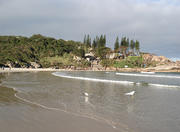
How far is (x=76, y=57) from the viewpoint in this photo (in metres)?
84.8

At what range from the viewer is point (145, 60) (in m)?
86.8

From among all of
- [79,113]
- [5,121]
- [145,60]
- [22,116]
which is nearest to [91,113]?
[79,113]

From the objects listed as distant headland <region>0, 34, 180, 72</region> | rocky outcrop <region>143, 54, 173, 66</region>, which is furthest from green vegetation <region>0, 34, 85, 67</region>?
rocky outcrop <region>143, 54, 173, 66</region>

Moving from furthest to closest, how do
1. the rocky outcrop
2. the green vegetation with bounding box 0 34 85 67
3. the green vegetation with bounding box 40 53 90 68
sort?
the rocky outcrop
the green vegetation with bounding box 40 53 90 68
the green vegetation with bounding box 0 34 85 67

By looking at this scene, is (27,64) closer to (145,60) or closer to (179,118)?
(145,60)

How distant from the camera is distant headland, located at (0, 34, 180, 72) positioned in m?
69.1

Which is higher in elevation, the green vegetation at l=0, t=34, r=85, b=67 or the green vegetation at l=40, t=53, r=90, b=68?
the green vegetation at l=0, t=34, r=85, b=67

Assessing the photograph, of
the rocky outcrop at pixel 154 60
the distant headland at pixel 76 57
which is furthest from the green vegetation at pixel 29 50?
the rocky outcrop at pixel 154 60

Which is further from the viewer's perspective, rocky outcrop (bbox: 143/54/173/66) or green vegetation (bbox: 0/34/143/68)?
rocky outcrop (bbox: 143/54/173/66)

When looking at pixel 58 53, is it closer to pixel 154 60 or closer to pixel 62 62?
pixel 62 62

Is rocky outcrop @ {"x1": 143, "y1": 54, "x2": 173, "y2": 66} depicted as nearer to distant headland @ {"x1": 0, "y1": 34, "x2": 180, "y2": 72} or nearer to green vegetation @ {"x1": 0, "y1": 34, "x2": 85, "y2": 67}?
distant headland @ {"x1": 0, "y1": 34, "x2": 180, "y2": 72}

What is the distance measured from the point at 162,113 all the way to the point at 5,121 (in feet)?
20.8

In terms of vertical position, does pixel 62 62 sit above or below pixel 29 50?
below

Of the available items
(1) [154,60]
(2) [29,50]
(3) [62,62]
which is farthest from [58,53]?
(1) [154,60]
